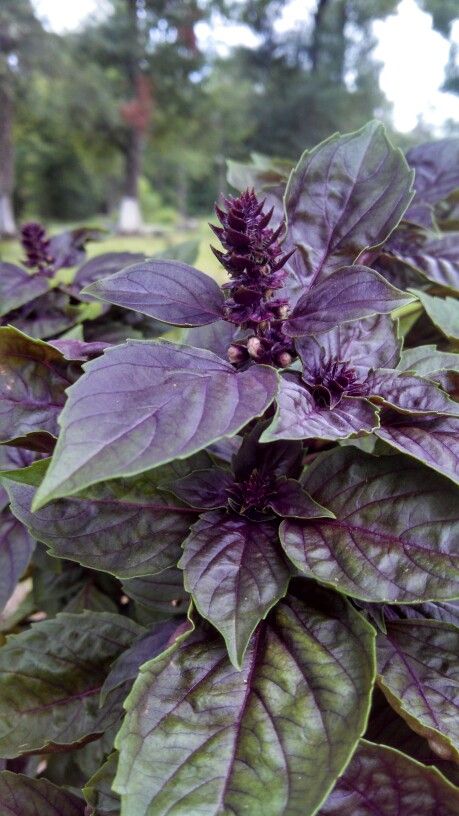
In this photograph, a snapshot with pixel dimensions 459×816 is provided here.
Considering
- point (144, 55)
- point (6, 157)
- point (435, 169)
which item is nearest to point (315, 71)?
point (144, 55)

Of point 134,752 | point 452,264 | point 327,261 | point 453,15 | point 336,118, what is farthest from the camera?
point 336,118

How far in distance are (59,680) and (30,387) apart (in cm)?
34

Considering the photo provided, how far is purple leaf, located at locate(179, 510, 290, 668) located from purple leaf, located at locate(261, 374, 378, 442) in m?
0.13

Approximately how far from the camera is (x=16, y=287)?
34.5 inches

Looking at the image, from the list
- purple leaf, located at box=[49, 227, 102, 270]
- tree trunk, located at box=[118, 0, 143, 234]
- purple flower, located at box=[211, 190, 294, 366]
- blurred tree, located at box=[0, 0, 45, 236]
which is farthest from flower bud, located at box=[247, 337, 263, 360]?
tree trunk, located at box=[118, 0, 143, 234]

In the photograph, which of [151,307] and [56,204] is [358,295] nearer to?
[151,307]

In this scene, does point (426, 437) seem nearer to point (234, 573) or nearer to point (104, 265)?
point (234, 573)

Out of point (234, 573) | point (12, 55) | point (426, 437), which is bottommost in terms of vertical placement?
point (234, 573)

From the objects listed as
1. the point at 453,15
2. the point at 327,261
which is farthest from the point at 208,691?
the point at 453,15

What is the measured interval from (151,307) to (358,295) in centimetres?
17

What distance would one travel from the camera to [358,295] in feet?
1.57

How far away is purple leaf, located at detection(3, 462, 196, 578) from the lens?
1.74 feet

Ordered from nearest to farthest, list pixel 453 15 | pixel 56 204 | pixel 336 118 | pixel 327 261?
pixel 327 261 < pixel 453 15 < pixel 336 118 < pixel 56 204

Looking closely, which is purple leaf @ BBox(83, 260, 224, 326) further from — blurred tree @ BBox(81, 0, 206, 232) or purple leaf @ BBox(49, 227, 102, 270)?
blurred tree @ BBox(81, 0, 206, 232)
